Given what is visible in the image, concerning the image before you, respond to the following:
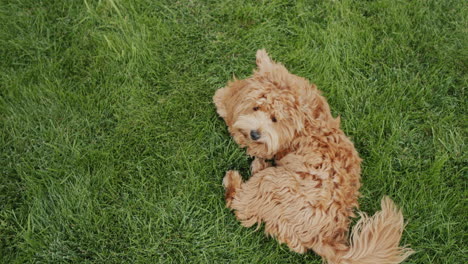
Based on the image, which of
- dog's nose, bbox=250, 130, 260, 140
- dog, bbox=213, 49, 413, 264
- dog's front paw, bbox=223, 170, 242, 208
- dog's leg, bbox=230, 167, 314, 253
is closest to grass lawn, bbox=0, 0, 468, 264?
dog's front paw, bbox=223, 170, 242, 208

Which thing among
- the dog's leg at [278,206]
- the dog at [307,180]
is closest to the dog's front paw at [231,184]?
the dog's leg at [278,206]

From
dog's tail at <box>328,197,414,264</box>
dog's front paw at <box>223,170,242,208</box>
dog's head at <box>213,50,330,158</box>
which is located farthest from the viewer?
dog's front paw at <box>223,170,242,208</box>

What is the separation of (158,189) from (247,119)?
3.48 ft

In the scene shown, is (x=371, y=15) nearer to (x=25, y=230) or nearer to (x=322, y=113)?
(x=322, y=113)

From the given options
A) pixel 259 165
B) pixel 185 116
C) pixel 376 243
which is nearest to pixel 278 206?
pixel 259 165

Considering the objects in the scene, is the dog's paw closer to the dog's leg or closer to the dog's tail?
the dog's leg

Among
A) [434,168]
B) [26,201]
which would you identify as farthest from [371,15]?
[26,201]

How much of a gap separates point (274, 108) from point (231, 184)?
0.79 meters

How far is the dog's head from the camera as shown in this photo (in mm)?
2504

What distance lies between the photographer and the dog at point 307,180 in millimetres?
2432

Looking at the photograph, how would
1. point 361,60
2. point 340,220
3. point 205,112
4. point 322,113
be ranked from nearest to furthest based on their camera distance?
point 340,220 → point 322,113 → point 205,112 → point 361,60

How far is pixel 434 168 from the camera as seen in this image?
123 inches

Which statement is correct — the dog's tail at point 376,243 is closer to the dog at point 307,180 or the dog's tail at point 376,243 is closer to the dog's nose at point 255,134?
the dog at point 307,180

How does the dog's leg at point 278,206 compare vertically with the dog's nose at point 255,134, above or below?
below
